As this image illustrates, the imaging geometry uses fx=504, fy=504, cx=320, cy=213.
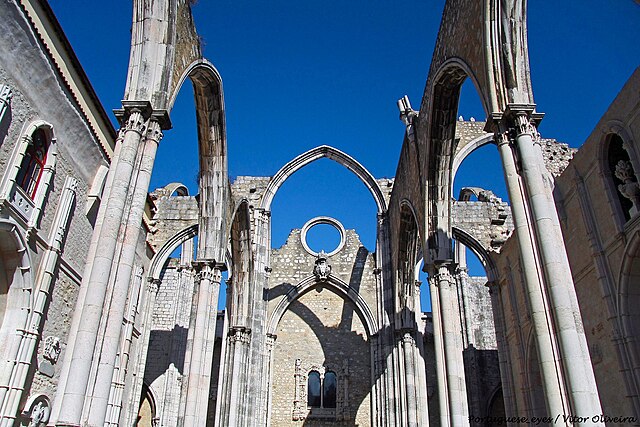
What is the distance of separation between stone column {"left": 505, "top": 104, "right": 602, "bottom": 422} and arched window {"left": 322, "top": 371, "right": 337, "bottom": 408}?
1294 cm

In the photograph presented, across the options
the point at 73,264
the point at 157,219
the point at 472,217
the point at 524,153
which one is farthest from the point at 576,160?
the point at 157,219

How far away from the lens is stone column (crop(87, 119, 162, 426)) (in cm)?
555

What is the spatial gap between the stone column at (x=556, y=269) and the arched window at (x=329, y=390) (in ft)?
42.4

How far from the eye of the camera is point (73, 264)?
9.55 metres

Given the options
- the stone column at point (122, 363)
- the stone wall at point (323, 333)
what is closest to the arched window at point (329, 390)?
the stone wall at point (323, 333)

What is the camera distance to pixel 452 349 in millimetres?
10320

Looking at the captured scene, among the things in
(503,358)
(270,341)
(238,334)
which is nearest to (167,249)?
(238,334)

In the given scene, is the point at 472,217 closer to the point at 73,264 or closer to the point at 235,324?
the point at 235,324

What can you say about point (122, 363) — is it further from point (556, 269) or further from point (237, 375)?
point (556, 269)

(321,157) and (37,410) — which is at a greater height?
(321,157)

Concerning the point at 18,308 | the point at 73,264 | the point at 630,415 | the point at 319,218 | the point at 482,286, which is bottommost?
the point at 630,415

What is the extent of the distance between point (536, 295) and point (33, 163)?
7.77 m

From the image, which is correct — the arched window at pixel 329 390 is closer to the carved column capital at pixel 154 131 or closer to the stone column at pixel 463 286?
the stone column at pixel 463 286

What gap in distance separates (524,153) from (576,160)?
4.24m
